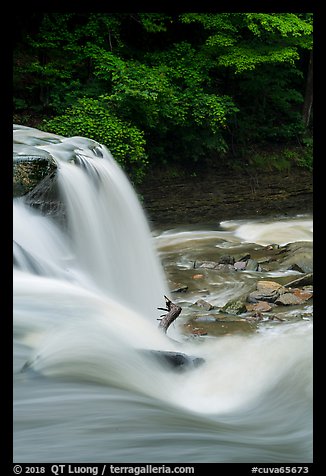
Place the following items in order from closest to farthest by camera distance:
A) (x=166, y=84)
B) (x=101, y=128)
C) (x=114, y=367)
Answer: (x=114, y=367) → (x=101, y=128) → (x=166, y=84)

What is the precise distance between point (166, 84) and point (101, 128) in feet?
7.22

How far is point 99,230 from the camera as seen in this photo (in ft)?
21.2

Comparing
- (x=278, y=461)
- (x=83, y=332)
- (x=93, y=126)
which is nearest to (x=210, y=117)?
(x=93, y=126)

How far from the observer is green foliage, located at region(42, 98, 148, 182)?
9.93m

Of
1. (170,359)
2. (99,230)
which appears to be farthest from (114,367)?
(99,230)

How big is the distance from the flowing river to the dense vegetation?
413 centimetres

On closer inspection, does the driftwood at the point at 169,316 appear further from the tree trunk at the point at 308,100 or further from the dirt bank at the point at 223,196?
the tree trunk at the point at 308,100

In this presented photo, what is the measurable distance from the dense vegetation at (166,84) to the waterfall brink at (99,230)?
3050 millimetres

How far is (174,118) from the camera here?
12.0 metres

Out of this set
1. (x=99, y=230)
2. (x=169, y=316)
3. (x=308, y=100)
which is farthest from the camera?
(x=308, y=100)

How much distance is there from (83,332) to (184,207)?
320 inches

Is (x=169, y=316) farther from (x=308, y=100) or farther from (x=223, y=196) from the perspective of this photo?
(x=308, y=100)

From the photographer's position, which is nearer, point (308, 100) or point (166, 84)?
point (166, 84)

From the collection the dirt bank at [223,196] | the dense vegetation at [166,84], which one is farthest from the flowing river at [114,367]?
the dirt bank at [223,196]
